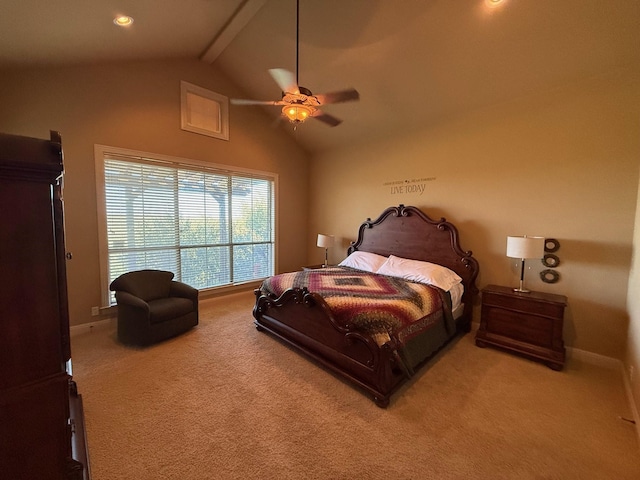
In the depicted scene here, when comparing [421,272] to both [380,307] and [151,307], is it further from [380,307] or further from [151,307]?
[151,307]

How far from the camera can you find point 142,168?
3.74m

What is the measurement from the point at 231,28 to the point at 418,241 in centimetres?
385

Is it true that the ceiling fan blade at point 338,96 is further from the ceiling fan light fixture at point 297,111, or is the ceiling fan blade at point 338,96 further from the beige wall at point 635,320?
the beige wall at point 635,320

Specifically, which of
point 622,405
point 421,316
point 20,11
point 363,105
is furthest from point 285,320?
point 20,11

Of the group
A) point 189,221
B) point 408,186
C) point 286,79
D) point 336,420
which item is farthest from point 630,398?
→ point 189,221

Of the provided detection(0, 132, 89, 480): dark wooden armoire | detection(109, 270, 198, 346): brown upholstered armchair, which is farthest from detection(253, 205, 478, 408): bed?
detection(0, 132, 89, 480): dark wooden armoire

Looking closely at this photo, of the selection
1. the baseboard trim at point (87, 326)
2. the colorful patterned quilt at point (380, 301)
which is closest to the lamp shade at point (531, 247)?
the colorful patterned quilt at point (380, 301)

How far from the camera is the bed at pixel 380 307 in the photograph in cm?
225

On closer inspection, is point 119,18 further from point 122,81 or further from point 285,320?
point 285,320

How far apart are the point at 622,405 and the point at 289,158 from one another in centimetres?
541

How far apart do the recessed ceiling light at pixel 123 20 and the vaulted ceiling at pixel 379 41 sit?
61 mm

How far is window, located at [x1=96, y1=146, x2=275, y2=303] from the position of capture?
11.7 feet

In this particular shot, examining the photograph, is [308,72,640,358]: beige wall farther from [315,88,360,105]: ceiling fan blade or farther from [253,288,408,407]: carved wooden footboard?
[253,288,408,407]: carved wooden footboard

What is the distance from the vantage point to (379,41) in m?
3.04
